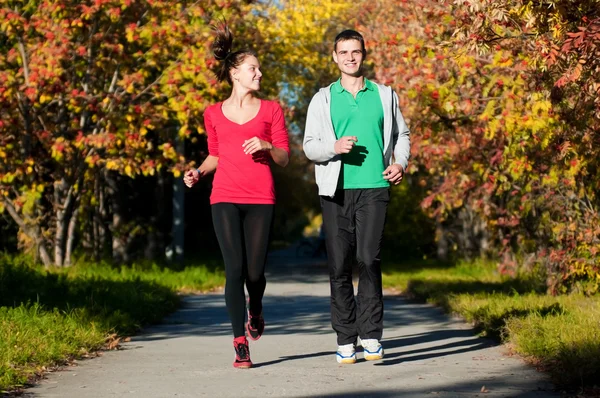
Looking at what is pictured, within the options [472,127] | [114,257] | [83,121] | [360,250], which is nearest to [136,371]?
[360,250]

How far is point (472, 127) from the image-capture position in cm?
1516

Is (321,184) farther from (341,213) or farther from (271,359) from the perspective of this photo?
(271,359)

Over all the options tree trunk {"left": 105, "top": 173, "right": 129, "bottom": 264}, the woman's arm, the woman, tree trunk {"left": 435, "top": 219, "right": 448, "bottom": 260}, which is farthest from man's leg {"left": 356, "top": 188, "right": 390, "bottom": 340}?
tree trunk {"left": 435, "top": 219, "right": 448, "bottom": 260}

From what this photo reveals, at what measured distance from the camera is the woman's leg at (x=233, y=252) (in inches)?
304

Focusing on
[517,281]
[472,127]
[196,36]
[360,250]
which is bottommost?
[517,281]

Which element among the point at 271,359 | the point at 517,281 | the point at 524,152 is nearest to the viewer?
the point at 271,359

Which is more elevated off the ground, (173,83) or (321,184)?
(173,83)

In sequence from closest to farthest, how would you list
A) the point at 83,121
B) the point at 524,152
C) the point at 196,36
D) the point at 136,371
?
the point at 136,371 → the point at 524,152 → the point at 196,36 → the point at 83,121

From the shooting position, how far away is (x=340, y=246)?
7945mm

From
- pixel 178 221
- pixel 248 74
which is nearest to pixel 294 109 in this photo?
pixel 178 221

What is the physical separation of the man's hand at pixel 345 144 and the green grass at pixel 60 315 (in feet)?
7.76

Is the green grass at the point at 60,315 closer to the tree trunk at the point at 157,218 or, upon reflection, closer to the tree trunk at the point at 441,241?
the tree trunk at the point at 157,218

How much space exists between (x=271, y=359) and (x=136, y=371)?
1.09m

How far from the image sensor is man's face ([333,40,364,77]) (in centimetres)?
785
